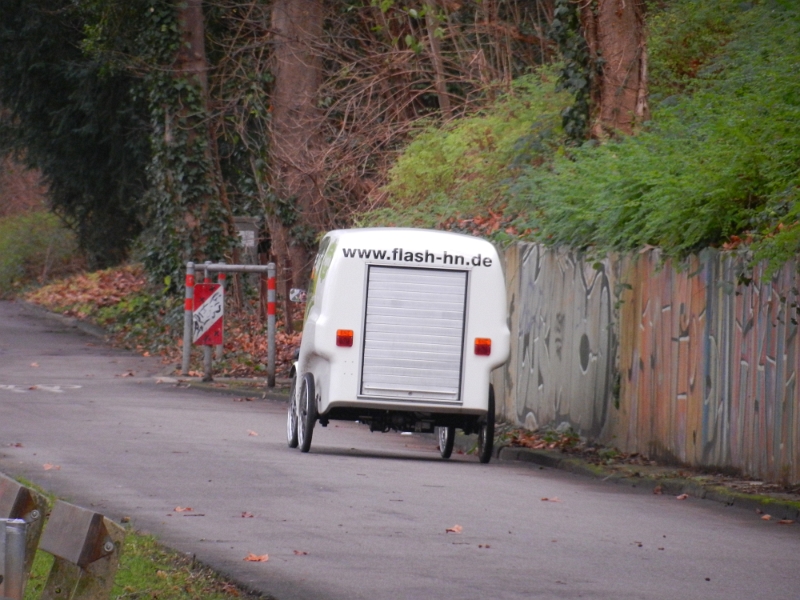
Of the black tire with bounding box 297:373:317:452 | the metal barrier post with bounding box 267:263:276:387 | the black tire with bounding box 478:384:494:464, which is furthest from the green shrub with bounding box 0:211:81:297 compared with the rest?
the black tire with bounding box 478:384:494:464

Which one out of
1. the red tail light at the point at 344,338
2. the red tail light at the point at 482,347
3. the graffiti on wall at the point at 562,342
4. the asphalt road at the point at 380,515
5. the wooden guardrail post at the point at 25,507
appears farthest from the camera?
the graffiti on wall at the point at 562,342

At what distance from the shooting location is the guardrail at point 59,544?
4.70 metres

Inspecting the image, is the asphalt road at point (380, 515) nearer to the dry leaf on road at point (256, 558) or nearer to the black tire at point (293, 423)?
the dry leaf on road at point (256, 558)

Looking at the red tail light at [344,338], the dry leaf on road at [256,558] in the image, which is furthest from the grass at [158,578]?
the red tail light at [344,338]

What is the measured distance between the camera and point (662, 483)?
41.9 ft

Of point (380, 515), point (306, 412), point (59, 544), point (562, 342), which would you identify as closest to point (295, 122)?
point (562, 342)

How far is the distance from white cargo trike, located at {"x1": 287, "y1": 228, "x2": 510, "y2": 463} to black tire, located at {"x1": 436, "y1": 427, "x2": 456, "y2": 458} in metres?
0.70

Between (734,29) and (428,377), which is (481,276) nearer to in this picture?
(428,377)

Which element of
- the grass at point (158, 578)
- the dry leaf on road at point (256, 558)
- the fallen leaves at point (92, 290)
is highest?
the fallen leaves at point (92, 290)

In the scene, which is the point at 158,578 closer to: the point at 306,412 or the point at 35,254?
the point at 306,412

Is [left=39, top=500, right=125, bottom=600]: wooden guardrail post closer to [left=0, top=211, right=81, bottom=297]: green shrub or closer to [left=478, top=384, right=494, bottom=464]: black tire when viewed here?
[left=478, top=384, right=494, bottom=464]: black tire

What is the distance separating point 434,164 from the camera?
23.0 metres

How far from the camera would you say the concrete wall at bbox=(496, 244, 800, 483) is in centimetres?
1210

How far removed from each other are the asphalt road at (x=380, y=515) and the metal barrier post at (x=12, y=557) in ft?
8.42
